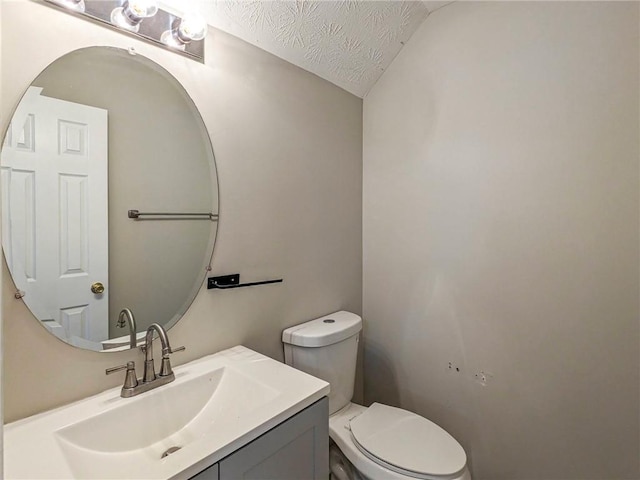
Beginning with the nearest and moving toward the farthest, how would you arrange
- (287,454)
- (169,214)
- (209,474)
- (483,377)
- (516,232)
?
1. (209,474)
2. (287,454)
3. (169,214)
4. (516,232)
5. (483,377)

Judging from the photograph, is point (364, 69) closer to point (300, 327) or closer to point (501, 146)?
point (501, 146)

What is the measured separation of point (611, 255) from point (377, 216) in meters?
1.04

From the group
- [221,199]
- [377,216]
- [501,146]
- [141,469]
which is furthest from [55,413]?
[501,146]

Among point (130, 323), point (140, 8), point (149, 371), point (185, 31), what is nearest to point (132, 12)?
point (140, 8)

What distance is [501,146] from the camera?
1.49 metres

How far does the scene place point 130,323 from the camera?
1.09 metres

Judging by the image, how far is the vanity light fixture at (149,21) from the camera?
3.22ft

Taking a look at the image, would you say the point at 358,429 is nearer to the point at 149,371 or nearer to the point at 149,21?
the point at 149,371

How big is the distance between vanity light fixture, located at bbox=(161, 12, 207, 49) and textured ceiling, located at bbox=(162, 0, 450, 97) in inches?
2.7

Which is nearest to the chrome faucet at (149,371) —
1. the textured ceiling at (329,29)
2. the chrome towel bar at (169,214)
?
the chrome towel bar at (169,214)

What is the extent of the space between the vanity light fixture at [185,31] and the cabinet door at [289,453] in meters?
1.27

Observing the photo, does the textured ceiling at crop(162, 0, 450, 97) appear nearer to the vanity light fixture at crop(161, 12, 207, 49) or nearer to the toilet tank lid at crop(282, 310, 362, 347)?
the vanity light fixture at crop(161, 12, 207, 49)

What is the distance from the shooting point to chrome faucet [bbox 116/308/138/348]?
3.53ft

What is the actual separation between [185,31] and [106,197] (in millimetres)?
614
